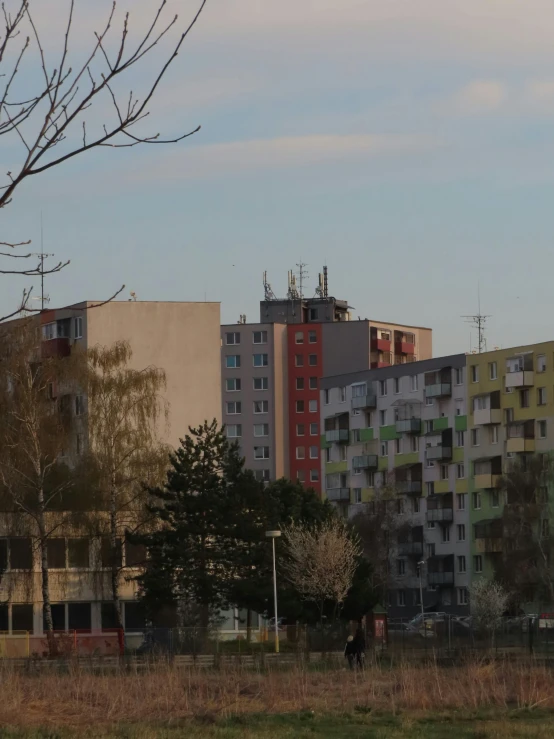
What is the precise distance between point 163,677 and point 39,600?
36104 millimetres

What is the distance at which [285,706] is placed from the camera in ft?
85.4

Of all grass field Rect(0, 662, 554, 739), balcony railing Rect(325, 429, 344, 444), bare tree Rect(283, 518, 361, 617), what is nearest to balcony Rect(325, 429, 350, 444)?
balcony railing Rect(325, 429, 344, 444)

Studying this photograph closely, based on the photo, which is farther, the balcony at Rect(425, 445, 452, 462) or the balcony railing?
the balcony railing

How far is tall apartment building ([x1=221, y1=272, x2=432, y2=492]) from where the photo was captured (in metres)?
152

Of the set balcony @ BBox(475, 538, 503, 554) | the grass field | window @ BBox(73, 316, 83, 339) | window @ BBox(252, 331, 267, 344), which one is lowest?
the grass field

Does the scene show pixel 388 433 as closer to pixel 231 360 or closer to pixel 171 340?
pixel 231 360

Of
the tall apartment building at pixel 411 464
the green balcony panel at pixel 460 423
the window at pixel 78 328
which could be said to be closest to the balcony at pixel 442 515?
the tall apartment building at pixel 411 464

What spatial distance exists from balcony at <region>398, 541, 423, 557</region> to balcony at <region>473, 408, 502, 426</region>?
1077 centimetres

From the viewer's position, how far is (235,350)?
156375 mm

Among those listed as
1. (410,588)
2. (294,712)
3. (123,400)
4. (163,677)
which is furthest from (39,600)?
(410,588)

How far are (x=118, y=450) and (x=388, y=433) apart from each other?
65.4m

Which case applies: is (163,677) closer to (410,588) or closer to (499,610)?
(499,610)

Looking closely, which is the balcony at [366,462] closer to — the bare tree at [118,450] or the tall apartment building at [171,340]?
the tall apartment building at [171,340]

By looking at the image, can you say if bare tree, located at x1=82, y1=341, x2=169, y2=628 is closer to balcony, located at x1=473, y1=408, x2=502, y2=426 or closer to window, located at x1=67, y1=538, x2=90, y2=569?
window, located at x1=67, y1=538, x2=90, y2=569
